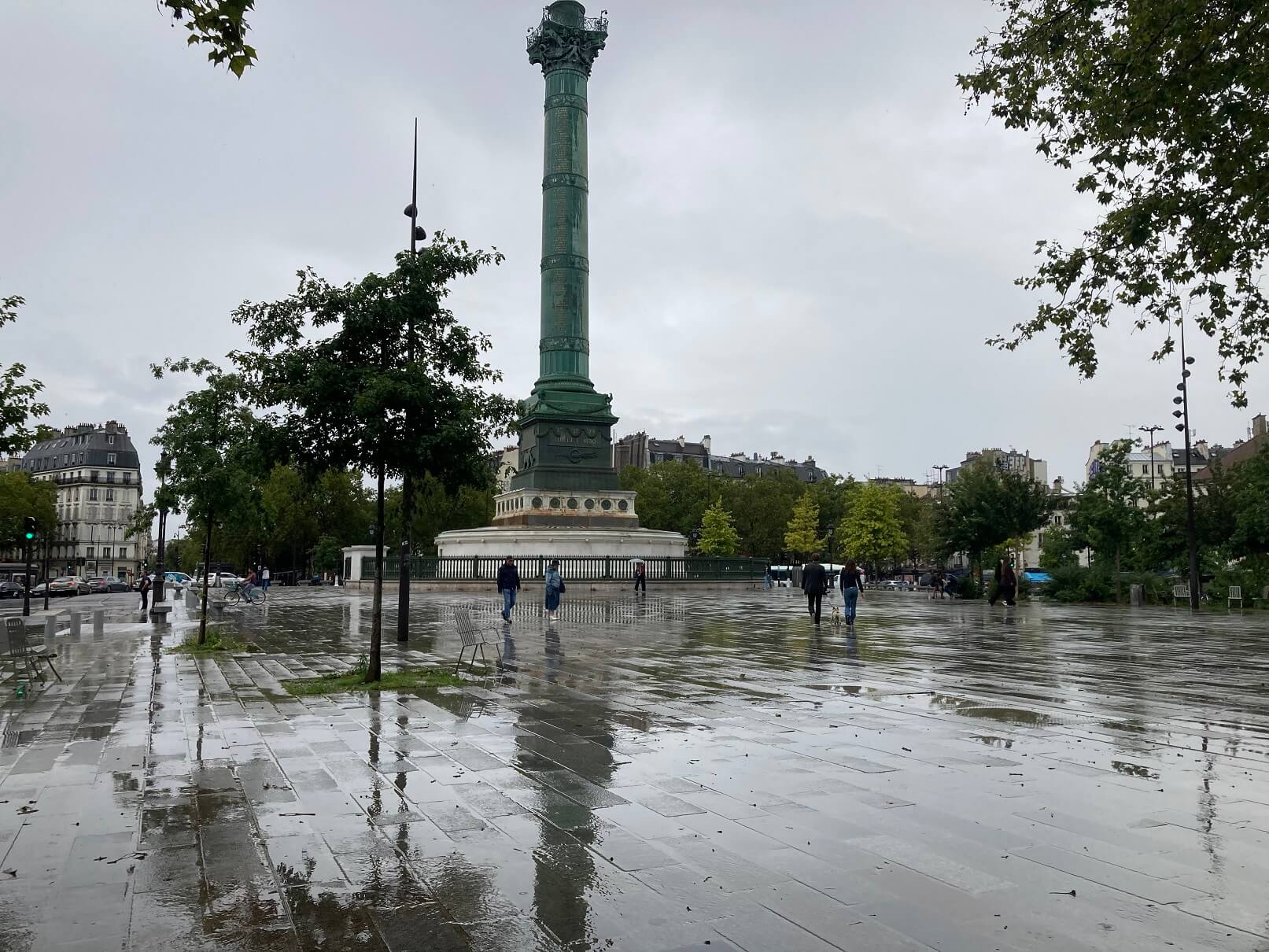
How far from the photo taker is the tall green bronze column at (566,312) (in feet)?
154

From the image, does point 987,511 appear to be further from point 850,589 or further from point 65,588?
point 65,588

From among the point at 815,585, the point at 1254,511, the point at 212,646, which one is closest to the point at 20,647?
the point at 212,646

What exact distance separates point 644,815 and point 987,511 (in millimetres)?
33357

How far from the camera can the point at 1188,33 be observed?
9516 mm

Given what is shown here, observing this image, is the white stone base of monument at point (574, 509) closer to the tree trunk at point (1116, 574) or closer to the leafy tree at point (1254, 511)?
the tree trunk at point (1116, 574)

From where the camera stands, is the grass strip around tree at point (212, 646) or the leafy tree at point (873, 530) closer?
the grass strip around tree at point (212, 646)

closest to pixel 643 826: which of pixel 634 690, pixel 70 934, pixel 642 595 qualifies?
pixel 70 934

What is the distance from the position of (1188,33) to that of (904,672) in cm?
789

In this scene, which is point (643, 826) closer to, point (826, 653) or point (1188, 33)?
point (1188, 33)

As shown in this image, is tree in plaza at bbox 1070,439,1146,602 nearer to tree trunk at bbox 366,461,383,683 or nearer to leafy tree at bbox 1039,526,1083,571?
leafy tree at bbox 1039,526,1083,571

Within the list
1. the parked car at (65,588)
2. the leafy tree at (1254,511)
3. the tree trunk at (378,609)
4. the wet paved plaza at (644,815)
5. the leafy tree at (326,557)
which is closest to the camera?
the wet paved plaza at (644,815)

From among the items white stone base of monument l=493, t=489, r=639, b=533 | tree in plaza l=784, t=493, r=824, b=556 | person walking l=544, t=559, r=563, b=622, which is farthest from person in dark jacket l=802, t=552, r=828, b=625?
tree in plaza l=784, t=493, r=824, b=556

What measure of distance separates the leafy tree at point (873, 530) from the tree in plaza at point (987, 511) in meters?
36.4

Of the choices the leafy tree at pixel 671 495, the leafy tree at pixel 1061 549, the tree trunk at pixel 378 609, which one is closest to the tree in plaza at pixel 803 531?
the leafy tree at pixel 671 495
